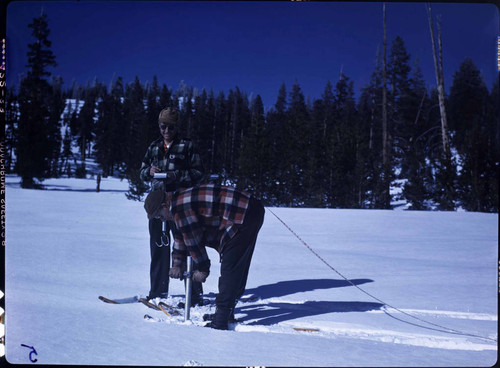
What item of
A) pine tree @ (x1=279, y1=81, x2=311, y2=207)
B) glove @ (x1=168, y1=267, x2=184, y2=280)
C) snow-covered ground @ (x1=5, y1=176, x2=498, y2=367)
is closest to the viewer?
snow-covered ground @ (x1=5, y1=176, x2=498, y2=367)

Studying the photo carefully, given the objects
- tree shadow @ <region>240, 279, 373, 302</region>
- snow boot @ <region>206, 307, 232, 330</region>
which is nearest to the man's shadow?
tree shadow @ <region>240, 279, 373, 302</region>

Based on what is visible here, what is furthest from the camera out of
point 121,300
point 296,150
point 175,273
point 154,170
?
point 296,150

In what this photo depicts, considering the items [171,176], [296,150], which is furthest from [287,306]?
[296,150]

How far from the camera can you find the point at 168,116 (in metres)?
3.05

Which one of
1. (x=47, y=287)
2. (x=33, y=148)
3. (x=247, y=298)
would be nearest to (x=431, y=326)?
(x=247, y=298)

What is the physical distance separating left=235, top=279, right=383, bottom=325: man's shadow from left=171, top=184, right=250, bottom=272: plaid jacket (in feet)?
2.49

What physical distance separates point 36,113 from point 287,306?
3329 mm

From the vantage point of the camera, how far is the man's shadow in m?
2.97

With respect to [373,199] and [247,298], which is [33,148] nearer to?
[247,298]

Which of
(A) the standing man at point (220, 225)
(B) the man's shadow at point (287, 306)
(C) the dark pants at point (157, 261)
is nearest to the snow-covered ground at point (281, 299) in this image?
(B) the man's shadow at point (287, 306)

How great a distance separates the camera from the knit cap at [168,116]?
119 inches

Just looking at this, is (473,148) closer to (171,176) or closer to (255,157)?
(255,157)

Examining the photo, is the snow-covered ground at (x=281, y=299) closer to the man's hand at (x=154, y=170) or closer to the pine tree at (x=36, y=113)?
the pine tree at (x=36, y=113)

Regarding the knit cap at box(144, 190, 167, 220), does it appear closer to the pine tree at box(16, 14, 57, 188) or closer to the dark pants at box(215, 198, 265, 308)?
the dark pants at box(215, 198, 265, 308)
